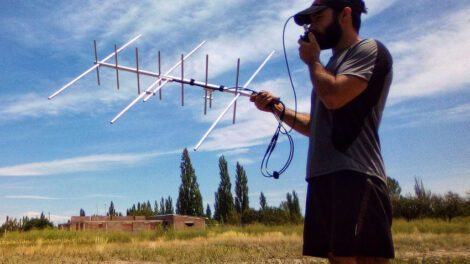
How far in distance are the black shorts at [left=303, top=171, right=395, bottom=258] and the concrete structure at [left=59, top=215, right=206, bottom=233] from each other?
22.9 m

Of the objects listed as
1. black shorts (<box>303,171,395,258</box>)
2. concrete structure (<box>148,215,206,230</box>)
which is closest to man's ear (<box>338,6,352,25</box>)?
black shorts (<box>303,171,395,258</box>)

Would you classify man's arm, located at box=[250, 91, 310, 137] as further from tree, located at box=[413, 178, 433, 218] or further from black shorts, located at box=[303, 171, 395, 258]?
tree, located at box=[413, 178, 433, 218]

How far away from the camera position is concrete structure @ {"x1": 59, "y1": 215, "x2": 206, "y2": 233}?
84.3 ft

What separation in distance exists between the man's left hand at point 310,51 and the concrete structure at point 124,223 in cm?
2283

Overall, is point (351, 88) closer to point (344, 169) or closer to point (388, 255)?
point (344, 169)

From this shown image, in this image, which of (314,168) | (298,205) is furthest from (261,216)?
(314,168)

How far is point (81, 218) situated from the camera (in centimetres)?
2689

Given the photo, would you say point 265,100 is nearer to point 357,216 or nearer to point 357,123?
point 357,123

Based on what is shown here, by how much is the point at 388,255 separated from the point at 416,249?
10026 millimetres

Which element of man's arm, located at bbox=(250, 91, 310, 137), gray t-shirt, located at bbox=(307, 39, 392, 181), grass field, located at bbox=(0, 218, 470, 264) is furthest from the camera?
grass field, located at bbox=(0, 218, 470, 264)

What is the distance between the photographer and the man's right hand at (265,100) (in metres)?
2.32

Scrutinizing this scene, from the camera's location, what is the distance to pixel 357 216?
5.06 ft

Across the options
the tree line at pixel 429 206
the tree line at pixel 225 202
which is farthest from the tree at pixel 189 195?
the tree line at pixel 429 206

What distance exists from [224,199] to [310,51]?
42.2 m
